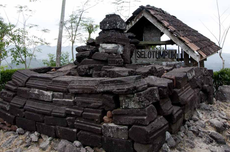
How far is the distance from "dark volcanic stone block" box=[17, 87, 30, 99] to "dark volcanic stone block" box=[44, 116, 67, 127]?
0.87 m

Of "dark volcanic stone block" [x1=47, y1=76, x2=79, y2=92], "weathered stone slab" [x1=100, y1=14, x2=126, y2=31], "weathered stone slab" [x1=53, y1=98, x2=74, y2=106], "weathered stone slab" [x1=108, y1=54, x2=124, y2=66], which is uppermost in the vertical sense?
"weathered stone slab" [x1=100, y1=14, x2=126, y2=31]

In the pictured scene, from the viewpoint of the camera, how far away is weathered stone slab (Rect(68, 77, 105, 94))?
137 inches

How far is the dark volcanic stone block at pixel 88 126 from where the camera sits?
131 inches

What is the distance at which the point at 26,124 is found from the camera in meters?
4.34

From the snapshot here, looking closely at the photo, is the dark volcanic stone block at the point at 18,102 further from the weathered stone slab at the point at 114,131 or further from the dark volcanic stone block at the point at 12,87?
Answer: the weathered stone slab at the point at 114,131

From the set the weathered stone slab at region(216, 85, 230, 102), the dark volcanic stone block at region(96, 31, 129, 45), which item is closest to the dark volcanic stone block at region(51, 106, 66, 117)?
the dark volcanic stone block at region(96, 31, 129, 45)

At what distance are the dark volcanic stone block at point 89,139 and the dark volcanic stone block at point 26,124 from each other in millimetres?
1327

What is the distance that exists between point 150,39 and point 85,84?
6079 millimetres

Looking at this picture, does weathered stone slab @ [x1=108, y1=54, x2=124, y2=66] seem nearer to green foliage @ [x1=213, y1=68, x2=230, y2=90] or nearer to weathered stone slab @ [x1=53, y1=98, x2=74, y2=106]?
weathered stone slab @ [x1=53, y1=98, x2=74, y2=106]

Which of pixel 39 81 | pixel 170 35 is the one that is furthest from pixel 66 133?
pixel 170 35

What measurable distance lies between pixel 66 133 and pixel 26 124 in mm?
1223

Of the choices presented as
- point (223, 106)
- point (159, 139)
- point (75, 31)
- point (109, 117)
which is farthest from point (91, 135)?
point (75, 31)

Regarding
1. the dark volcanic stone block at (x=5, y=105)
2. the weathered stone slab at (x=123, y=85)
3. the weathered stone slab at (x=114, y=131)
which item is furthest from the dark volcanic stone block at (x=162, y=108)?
the dark volcanic stone block at (x=5, y=105)

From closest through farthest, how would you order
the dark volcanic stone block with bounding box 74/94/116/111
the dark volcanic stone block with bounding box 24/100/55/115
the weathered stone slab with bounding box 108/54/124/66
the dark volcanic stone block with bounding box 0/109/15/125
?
the dark volcanic stone block with bounding box 74/94/116/111
the dark volcanic stone block with bounding box 24/100/55/115
the dark volcanic stone block with bounding box 0/109/15/125
the weathered stone slab with bounding box 108/54/124/66
